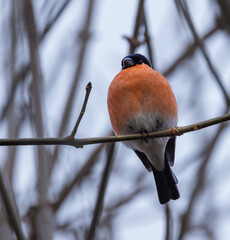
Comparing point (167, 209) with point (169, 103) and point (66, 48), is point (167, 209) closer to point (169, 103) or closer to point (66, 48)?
point (169, 103)

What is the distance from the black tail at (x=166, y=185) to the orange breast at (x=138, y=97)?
0.51 metres

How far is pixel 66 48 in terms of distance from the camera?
4254mm

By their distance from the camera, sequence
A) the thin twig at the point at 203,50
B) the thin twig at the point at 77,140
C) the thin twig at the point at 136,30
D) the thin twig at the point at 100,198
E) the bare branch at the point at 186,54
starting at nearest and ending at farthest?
the thin twig at the point at 77,140 → the thin twig at the point at 100,198 → the thin twig at the point at 203,50 → the thin twig at the point at 136,30 → the bare branch at the point at 186,54

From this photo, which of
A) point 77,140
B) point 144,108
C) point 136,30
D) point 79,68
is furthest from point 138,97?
point 77,140

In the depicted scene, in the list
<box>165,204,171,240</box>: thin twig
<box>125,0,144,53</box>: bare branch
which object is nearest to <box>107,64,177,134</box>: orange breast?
<box>125,0,144,53</box>: bare branch

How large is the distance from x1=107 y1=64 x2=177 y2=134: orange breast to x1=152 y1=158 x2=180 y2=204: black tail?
51cm

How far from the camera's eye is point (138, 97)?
3016 millimetres

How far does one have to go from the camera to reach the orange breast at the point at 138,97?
3.02m

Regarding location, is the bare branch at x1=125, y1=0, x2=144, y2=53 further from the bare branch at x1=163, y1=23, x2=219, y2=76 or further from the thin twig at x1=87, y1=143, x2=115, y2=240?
the bare branch at x1=163, y1=23, x2=219, y2=76

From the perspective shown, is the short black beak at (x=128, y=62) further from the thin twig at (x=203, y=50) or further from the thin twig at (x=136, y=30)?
the thin twig at (x=203, y=50)

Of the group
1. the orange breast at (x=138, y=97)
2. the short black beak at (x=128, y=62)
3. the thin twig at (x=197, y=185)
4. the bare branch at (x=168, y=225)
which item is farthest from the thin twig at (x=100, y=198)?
the short black beak at (x=128, y=62)

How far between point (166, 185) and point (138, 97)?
724mm

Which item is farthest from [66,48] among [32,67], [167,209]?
[167,209]

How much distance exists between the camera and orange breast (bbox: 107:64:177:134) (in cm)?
302
